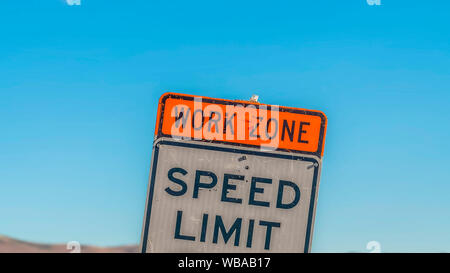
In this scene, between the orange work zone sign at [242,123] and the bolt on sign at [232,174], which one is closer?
the bolt on sign at [232,174]

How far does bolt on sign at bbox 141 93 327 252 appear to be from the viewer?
26.1 feet

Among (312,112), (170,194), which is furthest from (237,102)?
(170,194)

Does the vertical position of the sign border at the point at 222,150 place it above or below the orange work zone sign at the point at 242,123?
below

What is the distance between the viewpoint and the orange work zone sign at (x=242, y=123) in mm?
8102

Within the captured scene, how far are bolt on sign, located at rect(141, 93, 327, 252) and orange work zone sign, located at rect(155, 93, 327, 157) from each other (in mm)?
13

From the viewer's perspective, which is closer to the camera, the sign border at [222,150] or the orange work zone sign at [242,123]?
the sign border at [222,150]

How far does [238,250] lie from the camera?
7816mm

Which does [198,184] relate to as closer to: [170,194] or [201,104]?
[170,194]

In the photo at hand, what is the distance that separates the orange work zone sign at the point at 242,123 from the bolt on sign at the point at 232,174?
1 centimetres

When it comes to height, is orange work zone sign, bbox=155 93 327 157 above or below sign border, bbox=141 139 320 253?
above

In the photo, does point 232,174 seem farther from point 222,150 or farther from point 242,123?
point 242,123

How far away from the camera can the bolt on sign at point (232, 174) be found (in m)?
7.96
